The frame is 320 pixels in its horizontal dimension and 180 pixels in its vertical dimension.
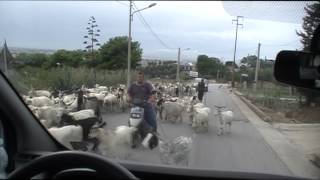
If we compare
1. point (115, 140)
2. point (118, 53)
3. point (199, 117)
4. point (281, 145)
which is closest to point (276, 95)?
point (118, 53)

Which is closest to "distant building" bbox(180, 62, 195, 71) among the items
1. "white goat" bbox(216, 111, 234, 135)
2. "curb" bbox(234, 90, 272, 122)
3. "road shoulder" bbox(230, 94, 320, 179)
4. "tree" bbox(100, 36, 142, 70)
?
"tree" bbox(100, 36, 142, 70)

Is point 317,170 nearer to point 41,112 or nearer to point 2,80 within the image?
point 41,112

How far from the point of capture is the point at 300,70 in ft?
9.35

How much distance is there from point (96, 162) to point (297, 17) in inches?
59.5

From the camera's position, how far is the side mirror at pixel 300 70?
2.80 m

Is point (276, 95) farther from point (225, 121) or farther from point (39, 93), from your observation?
point (225, 121)

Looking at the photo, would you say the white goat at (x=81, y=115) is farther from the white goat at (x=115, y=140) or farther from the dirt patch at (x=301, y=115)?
the dirt patch at (x=301, y=115)

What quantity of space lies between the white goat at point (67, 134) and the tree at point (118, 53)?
0.69 meters

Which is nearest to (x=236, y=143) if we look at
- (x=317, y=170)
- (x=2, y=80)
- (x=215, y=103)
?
(x=215, y=103)

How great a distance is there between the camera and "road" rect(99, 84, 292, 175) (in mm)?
6449

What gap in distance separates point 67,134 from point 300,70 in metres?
2.52

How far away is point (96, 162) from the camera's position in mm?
2465

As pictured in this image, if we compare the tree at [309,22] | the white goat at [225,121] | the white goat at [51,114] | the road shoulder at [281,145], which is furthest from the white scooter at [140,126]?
the tree at [309,22]

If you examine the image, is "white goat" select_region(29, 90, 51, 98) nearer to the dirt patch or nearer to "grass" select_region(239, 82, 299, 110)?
"grass" select_region(239, 82, 299, 110)
